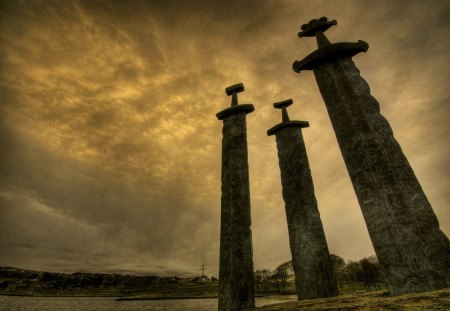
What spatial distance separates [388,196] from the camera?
2195 millimetres

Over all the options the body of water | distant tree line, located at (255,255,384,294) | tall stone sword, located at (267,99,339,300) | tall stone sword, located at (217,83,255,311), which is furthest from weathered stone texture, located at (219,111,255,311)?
the body of water

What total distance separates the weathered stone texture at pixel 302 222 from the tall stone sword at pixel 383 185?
171cm

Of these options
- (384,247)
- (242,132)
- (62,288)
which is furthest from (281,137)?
(62,288)

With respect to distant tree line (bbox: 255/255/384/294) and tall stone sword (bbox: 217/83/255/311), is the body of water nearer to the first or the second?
distant tree line (bbox: 255/255/384/294)

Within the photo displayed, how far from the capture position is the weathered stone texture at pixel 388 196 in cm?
195

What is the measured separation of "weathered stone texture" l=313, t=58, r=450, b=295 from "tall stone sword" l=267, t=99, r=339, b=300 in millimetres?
1715

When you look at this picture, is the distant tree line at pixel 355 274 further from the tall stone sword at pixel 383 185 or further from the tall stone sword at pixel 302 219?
the tall stone sword at pixel 383 185

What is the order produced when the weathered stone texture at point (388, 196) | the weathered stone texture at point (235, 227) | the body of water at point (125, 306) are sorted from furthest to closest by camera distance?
the body of water at point (125, 306) → the weathered stone texture at point (235, 227) → the weathered stone texture at point (388, 196)

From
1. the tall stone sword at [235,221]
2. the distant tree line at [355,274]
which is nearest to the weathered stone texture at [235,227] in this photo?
the tall stone sword at [235,221]

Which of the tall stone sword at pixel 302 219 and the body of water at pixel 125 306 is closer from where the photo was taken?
the tall stone sword at pixel 302 219

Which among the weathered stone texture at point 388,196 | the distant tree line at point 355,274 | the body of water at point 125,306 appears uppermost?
the distant tree line at point 355,274

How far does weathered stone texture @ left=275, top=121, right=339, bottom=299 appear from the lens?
11.8 feet

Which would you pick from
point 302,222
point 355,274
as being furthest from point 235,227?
point 355,274

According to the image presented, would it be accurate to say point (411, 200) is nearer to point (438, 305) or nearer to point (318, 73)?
point (438, 305)
